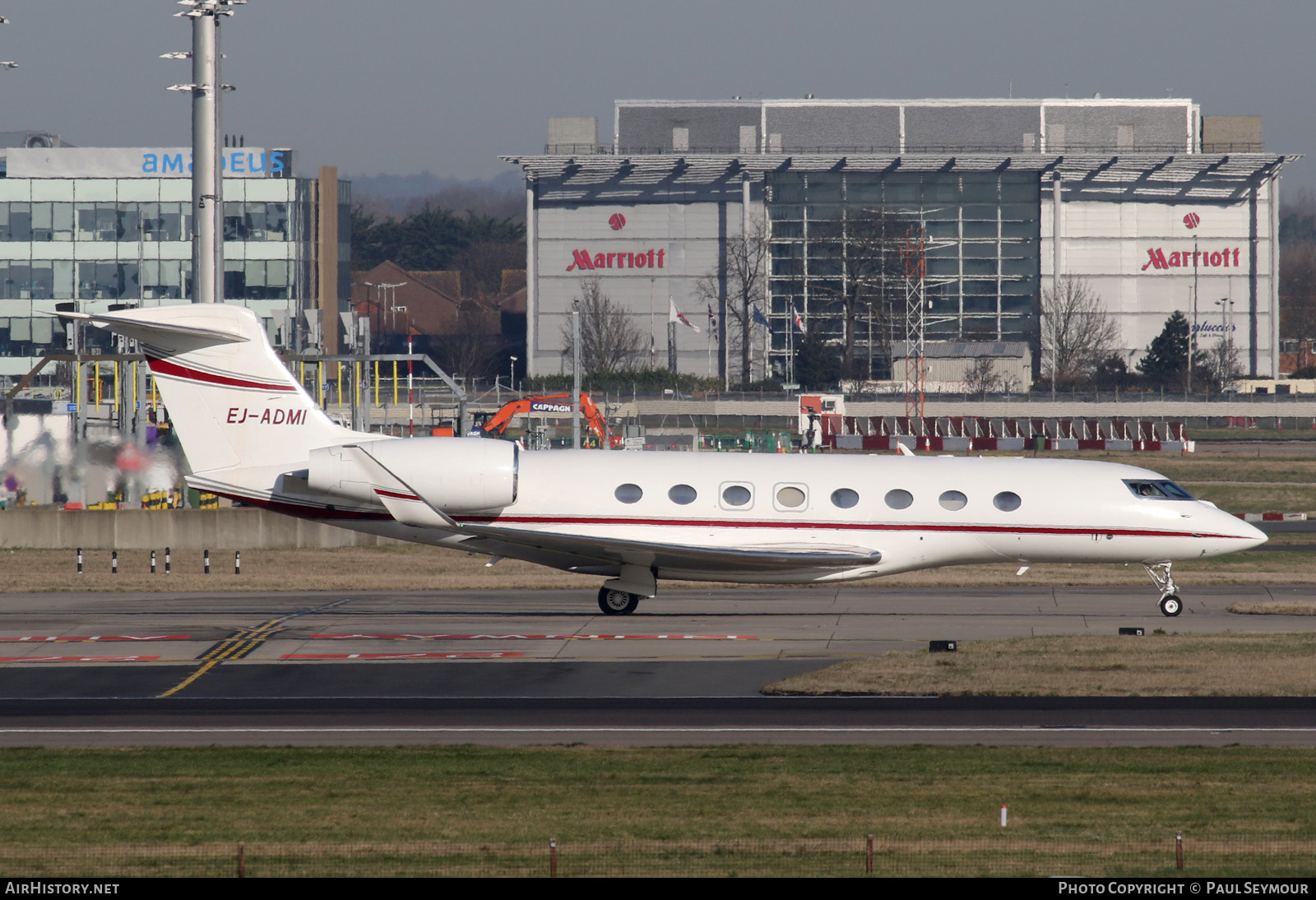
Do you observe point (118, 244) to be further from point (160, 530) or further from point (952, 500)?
point (952, 500)

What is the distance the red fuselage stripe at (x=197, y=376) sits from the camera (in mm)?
26000

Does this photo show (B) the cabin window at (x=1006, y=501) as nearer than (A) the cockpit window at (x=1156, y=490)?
Yes

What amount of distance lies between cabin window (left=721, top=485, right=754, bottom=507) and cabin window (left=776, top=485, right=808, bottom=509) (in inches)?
19.7

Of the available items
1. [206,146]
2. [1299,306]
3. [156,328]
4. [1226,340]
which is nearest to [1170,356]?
[1226,340]

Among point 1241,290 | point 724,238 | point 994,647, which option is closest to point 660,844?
point 994,647

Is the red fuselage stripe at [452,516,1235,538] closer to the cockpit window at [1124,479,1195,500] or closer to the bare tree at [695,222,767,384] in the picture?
the cockpit window at [1124,479,1195,500]

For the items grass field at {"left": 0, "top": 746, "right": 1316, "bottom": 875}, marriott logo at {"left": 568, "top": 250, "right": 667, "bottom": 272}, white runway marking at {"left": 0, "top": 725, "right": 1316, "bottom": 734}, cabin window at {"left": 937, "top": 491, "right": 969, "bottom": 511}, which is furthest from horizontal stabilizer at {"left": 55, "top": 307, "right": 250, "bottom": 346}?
marriott logo at {"left": 568, "top": 250, "right": 667, "bottom": 272}

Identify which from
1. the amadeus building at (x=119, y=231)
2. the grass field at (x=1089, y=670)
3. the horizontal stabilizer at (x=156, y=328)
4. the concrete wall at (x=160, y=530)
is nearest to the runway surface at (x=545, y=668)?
the grass field at (x=1089, y=670)

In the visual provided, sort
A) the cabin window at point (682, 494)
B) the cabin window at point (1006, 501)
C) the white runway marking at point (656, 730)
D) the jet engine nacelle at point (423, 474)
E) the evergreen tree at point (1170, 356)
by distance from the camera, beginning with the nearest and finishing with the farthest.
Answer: the white runway marking at point (656, 730)
the jet engine nacelle at point (423, 474)
the cabin window at point (682, 494)
the cabin window at point (1006, 501)
the evergreen tree at point (1170, 356)

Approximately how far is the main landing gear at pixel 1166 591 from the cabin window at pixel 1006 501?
2938mm

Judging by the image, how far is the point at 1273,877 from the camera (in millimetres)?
10375

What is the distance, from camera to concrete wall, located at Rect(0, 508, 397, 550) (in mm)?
Answer: 37781

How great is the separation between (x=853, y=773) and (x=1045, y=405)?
3399 inches

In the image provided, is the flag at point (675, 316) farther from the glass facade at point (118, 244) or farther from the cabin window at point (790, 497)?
the cabin window at point (790, 497)
